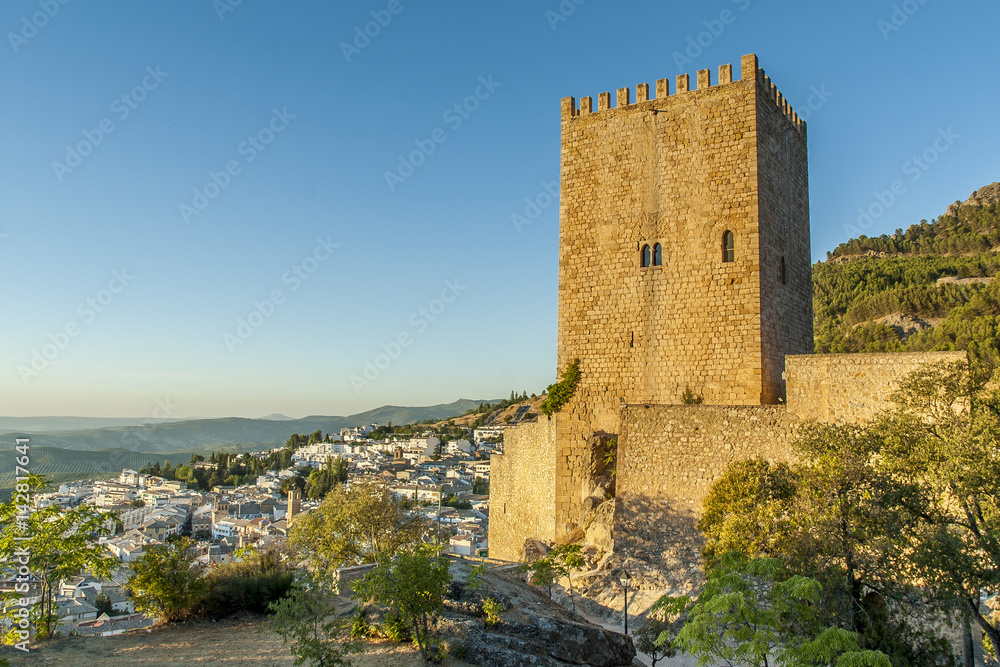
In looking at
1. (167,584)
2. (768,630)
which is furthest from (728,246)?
(167,584)

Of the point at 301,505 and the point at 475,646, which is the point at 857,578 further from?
the point at 301,505

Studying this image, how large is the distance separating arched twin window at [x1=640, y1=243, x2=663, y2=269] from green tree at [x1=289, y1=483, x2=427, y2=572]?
9.29 metres

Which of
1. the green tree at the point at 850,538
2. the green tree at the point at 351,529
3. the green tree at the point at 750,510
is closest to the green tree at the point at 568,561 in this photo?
the green tree at the point at 750,510

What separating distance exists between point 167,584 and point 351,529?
5.83 m

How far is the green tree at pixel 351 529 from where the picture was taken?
54.2ft

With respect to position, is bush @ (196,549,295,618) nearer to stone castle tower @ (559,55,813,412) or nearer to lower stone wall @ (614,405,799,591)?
lower stone wall @ (614,405,799,591)

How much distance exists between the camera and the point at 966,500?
8.45m

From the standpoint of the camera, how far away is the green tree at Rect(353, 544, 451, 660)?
927cm

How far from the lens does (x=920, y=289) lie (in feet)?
197

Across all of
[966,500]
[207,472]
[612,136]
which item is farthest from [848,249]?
[207,472]

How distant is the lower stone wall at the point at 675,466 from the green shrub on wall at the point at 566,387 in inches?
107

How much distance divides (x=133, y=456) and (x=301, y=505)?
92.9 meters
